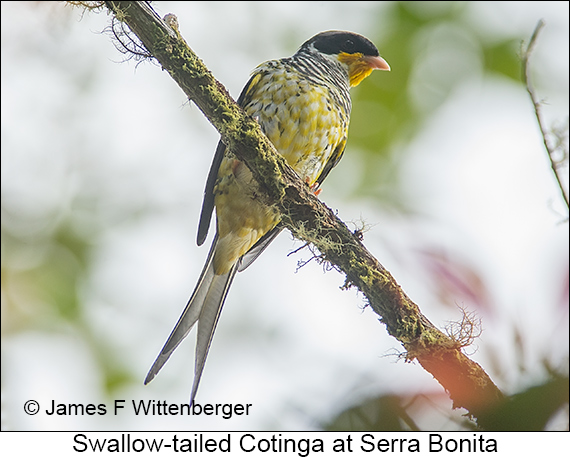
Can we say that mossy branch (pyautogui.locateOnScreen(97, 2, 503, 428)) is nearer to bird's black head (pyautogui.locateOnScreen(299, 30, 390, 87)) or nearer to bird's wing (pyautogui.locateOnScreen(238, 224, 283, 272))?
bird's wing (pyautogui.locateOnScreen(238, 224, 283, 272))

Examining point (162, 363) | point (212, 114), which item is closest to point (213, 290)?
point (162, 363)

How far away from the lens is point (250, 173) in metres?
2.94

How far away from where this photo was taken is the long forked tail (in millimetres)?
2789

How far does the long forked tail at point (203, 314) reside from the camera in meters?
2.79

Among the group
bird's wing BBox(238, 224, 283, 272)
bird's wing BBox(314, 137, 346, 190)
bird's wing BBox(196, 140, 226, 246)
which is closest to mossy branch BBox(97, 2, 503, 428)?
bird's wing BBox(196, 140, 226, 246)

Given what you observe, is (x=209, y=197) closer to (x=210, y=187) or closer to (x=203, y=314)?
(x=210, y=187)

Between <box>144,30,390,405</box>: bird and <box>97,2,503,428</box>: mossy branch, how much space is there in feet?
1.53

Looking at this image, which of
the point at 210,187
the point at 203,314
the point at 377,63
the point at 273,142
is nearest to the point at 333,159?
the point at 273,142

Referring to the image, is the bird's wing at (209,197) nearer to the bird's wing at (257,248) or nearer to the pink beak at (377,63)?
the bird's wing at (257,248)

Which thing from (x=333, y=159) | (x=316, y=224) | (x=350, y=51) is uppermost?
(x=350, y=51)

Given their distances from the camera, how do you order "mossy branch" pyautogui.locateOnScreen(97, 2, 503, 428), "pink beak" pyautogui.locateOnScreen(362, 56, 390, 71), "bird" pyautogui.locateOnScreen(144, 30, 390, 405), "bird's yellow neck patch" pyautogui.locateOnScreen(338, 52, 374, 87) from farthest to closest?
"bird's yellow neck patch" pyautogui.locateOnScreen(338, 52, 374, 87) → "pink beak" pyautogui.locateOnScreen(362, 56, 390, 71) → "bird" pyautogui.locateOnScreen(144, 30, 390, 405) → "mossy branch" pyautogui.locateOnScreen(97, 2, 503, 428)

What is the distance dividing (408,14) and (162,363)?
9.20 ft

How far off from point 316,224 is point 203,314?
0.91m

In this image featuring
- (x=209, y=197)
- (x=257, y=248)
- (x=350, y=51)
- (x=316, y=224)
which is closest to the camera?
(x=316, y=224)
